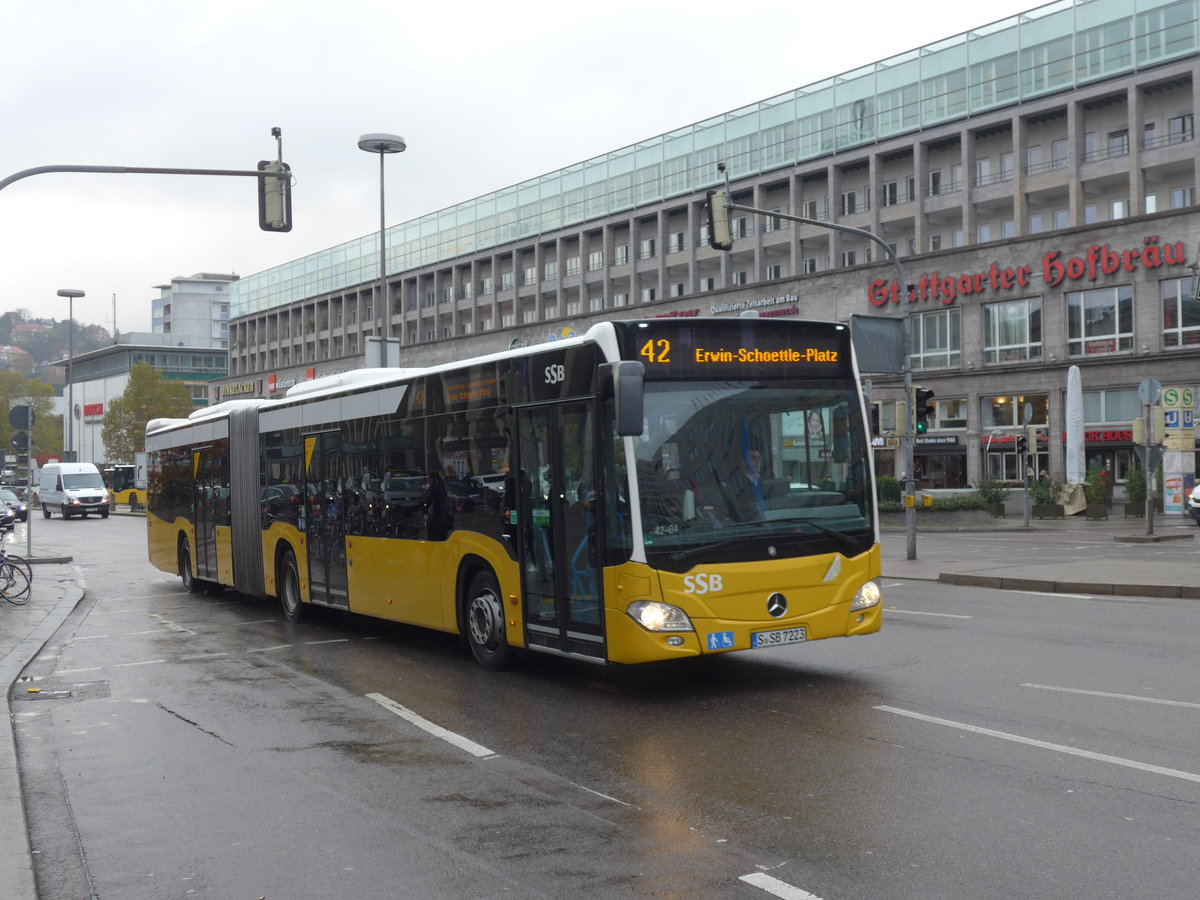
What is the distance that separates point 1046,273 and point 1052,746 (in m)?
45.6

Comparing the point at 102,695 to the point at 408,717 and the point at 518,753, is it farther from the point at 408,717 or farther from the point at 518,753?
the point at 518,753

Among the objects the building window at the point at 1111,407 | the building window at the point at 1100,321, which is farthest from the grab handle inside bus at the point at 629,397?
the building window at the point at 1100,321

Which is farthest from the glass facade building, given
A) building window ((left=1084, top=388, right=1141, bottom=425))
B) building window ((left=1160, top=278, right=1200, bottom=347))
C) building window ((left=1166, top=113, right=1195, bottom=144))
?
building window ((left=1084, top=388, right=1141, bottom=425))

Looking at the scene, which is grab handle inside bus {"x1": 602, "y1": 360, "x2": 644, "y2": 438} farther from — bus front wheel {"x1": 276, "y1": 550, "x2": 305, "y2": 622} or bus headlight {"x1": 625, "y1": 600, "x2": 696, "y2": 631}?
bus front wheel {"x1": 276, "y1": 550, "x2": 305, "y2": 622}

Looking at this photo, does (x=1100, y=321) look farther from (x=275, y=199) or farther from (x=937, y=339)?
(x=275, y=199)

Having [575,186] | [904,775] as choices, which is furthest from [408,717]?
[575,186]

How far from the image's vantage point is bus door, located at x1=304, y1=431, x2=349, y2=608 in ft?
44.4

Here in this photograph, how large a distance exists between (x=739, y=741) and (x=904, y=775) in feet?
4.26

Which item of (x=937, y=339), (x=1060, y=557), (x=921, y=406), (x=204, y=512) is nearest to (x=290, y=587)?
(x=204, y=512)

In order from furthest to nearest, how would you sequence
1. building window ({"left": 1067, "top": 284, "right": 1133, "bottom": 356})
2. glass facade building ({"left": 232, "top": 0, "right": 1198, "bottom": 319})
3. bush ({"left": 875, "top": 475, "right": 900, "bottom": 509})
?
glass facade building ({"left": 232, "top": 0, "right": 1198, "bottom": 319}) → building window ({"left": 1067, "top": 284, "right": 1133, "bottom": 356}) → bush ({"left": 875, "top": 475, "right": 900, "bottom": 509})

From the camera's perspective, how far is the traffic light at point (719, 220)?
19781 millimetres

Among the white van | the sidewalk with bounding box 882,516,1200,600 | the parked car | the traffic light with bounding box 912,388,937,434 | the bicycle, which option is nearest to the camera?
the sidewalk with bounding box 882,516,1200,600

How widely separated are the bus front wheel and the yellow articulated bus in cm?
379

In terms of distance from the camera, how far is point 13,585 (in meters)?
17.9
